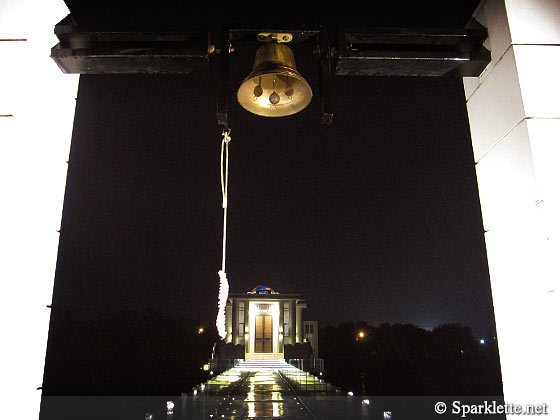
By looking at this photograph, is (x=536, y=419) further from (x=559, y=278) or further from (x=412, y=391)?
(x=412, y=391)

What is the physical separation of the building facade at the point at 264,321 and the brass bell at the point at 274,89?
28247mm

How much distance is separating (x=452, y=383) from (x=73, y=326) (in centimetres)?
5756

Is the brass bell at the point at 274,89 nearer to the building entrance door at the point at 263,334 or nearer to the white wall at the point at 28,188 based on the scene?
the white wall at the point at 28,188

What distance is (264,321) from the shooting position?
3155cm

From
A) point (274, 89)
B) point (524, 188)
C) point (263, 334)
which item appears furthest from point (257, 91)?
point (263, 334)

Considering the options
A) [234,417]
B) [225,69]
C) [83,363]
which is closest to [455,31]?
[225,69]

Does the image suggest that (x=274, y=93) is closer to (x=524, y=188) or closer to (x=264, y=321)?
(x=524, y=188)

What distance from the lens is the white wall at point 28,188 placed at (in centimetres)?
305

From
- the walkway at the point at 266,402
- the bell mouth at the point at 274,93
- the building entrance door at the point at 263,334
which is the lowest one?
the walkway at the point at 266,402

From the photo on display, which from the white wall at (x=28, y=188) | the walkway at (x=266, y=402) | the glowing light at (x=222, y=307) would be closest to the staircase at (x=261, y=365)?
the walkway at (x=266, y=402)

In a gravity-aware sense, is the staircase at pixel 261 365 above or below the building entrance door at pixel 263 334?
below

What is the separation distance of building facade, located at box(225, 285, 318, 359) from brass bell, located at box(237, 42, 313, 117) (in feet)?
92.7

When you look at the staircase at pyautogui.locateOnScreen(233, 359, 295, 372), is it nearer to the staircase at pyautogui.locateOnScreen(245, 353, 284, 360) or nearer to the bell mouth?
the staircase at pyautogui.locateOnScreen(245, 353, 284, 360)

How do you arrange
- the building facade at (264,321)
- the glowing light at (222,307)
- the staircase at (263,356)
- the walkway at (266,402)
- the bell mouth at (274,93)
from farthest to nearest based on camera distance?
the building facade at (264,321)
the staircase at (263,356)
the walkway at (266,402)
the bell mouth at (274,93)
the glowing light at (222,307)
